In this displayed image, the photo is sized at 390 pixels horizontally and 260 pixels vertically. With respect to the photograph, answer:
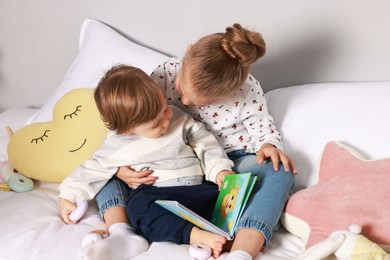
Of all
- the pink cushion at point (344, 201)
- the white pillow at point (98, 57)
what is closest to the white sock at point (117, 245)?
the pink cushion at point (344, 201)

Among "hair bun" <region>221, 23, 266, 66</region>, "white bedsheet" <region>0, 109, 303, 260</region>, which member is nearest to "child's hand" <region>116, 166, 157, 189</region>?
"white bedsheet" <region>0, 109, 303, 260</region>

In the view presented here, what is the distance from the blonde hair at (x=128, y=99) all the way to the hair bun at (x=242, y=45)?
191mm

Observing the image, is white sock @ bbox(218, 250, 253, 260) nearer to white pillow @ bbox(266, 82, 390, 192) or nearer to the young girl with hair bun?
the young girl with hair bun

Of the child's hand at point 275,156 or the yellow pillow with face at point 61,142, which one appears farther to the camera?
the yellow pillow with face at point 61,142

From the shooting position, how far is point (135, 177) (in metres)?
1.23

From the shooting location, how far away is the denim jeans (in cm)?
110

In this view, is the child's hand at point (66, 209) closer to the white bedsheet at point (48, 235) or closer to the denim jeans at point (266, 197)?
the white bedsheet at point (48, 235)

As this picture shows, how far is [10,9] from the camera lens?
6.33 ft

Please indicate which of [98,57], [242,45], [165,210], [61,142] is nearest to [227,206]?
[165,210]

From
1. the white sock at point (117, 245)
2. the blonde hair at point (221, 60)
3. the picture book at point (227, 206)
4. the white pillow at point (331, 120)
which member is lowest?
the white sock at point (117, 245)

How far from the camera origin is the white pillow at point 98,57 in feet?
5.23

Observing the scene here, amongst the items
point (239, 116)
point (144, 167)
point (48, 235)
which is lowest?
point (48, 235)

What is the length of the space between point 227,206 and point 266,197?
0.30 feet

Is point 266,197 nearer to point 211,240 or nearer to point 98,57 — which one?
point 211,240
